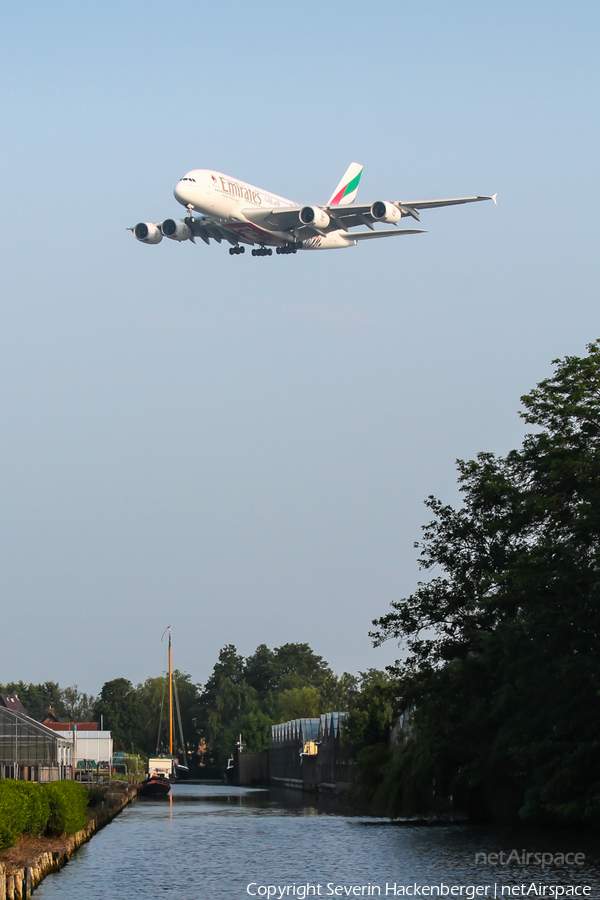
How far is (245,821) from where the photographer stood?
53.4 m

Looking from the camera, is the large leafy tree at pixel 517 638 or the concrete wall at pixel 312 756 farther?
the concrete wall at pixel 312 756

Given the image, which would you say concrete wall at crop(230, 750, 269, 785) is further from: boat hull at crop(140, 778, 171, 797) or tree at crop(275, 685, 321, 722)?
boat hull at crop(140, 778, 171, 797)

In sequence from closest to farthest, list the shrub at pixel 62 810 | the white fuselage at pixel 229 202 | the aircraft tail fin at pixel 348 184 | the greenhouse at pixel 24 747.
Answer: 1. the shrub at pixel 62 810
2. the greenhouse at pixel 24 747
3. the white fuselage at pixel 229 202
4. the aircraft tail fin at pixel 348 184

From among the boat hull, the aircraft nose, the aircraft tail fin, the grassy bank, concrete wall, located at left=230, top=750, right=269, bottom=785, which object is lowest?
concrete wall, located at left=230, top=750, right=269, bottom=785

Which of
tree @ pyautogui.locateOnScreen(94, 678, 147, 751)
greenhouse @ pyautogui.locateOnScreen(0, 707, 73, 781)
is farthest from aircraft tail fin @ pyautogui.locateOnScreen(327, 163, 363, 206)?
tree @ pyautogui.locateOnScreen(94, 678, 147, 751)

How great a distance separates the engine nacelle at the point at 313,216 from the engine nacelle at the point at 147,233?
7.52m

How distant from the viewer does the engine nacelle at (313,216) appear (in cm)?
5300

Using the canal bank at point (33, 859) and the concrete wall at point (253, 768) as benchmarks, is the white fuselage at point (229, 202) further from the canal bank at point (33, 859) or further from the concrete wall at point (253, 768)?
the concrete wall at point (253, 768)

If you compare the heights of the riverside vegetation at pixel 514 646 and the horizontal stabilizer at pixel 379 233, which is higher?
the horizontal stabilizer at pixel 379 233

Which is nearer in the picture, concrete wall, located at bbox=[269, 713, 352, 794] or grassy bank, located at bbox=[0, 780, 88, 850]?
grassy bank, located at bbox=[0, 780, 88, 850]

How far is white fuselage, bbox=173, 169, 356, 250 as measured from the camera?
5294 cm

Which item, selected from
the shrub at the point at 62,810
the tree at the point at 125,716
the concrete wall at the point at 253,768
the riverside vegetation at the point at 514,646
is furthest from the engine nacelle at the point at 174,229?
the tree at the point at 125,716

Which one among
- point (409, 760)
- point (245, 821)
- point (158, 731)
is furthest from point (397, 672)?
point (158, 731)

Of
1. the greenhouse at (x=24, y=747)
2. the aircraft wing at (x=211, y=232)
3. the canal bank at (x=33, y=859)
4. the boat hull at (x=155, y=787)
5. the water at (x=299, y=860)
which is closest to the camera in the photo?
the canal bank at (x=33, y=859)
